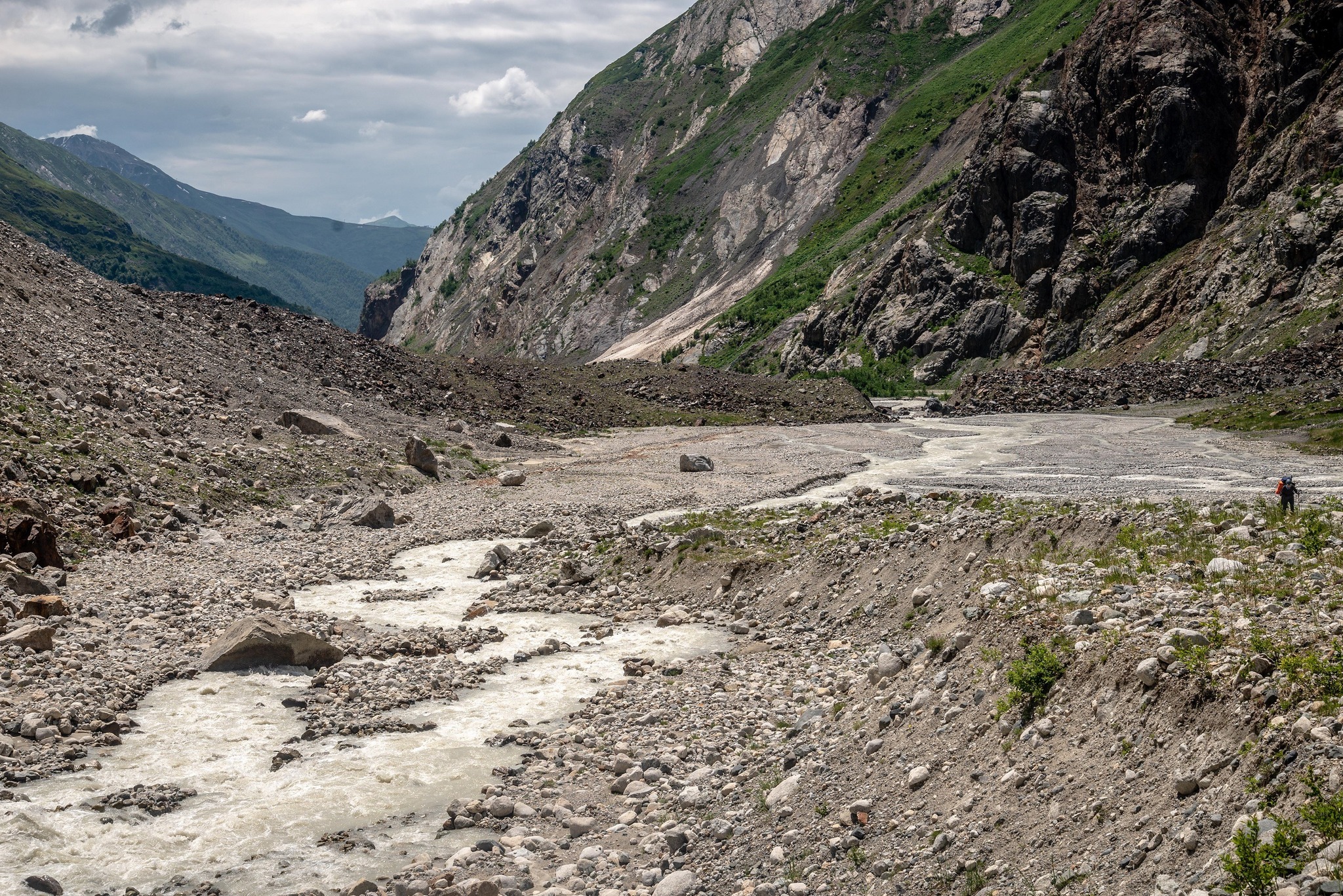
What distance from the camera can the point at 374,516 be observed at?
3719cm

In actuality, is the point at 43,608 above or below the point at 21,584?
below

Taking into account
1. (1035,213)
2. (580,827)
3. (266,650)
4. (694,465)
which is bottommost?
(580,827)

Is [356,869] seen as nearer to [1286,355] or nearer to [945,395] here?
[1286,355]

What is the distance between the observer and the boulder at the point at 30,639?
1977 centimetres

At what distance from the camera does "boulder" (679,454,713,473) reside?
2010 inches

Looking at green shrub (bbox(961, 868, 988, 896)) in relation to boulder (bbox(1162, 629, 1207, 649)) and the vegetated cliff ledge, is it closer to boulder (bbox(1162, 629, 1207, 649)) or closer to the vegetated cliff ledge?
boulder (bbox(1162, 629, 1207, 649))

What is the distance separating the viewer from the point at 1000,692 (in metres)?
13.4

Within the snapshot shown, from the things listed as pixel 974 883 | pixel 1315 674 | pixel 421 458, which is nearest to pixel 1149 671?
pixel 1315 674

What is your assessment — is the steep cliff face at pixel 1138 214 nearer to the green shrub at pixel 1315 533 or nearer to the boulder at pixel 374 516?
the green shrub at pixel 1315 533

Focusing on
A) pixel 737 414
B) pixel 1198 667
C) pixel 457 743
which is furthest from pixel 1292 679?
pixel 737 414

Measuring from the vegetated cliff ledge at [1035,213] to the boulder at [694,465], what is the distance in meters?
53.2

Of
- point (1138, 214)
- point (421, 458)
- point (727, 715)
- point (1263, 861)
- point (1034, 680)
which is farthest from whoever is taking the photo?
point (1138, 214)

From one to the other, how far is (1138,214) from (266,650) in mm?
106285

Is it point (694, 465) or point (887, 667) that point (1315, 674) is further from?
point (694, 465)
